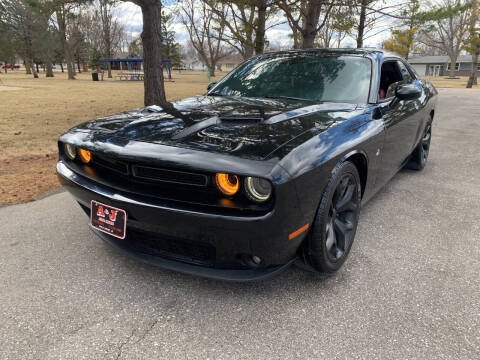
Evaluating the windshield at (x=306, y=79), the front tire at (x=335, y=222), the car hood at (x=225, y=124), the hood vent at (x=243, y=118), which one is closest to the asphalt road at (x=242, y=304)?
the front tire at (x=335, y=222)

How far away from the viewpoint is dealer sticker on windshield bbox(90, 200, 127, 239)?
188cm

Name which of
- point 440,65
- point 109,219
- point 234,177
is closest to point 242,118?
point 234,177

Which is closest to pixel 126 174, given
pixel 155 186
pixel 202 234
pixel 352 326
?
pixel 155 186

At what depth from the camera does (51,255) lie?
8.05 feet

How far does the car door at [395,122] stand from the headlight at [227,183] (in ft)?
5.25

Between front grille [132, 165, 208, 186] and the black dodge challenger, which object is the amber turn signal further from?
front grille [132, 165, 208, 186]

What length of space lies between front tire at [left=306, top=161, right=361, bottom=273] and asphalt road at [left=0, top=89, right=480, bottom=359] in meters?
0.18

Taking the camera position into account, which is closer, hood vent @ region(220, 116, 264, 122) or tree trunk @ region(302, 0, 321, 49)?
hood vent @ region(220, 116, 264, 122)

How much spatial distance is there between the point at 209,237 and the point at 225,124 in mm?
739

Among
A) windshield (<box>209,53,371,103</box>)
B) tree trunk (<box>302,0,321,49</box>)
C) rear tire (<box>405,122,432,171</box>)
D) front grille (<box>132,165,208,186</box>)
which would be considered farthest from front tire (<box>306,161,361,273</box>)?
tree trunk (<box>302,0,321,49</box>)

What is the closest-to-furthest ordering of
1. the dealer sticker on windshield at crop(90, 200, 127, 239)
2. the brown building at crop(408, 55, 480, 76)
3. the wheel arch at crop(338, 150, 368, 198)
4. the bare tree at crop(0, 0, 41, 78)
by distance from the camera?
the dealer sticker on windshield at crop(90, 200, 127, 239) < the wheel arch at crop(338, 150, 368, 198) < the bare tree at crop(0, 0, 41, 78) < the brown building at crop(408, 55, 480, 76)

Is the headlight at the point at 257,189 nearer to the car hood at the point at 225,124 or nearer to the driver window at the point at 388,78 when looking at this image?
the car hood at the point at 225,124

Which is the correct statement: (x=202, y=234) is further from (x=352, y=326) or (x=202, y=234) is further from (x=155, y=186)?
(x=352, y=326)

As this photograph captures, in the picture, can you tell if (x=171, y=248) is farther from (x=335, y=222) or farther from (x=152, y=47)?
(x=152, y=47)
